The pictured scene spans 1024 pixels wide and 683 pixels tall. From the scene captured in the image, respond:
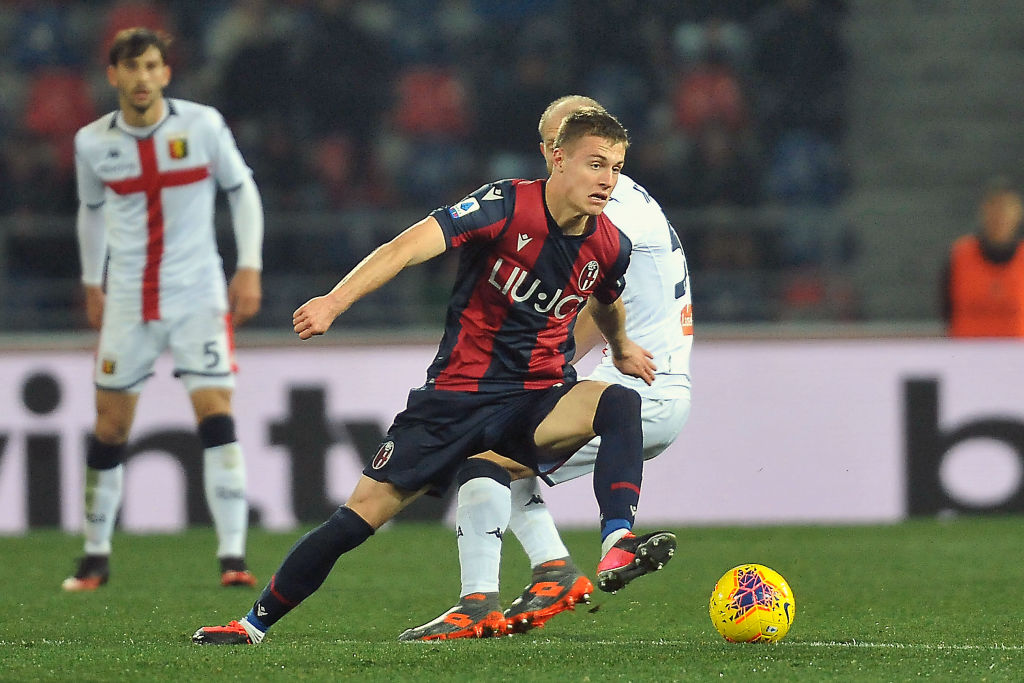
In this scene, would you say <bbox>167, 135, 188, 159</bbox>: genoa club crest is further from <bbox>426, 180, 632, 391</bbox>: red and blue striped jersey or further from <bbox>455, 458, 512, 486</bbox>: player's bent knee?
<bbox>455, 458, 512, 486</bbox>: player's bent knee

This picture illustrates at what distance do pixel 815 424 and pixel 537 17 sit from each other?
16.5 feet

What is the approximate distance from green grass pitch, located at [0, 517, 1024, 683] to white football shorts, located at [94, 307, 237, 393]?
32.7 inches

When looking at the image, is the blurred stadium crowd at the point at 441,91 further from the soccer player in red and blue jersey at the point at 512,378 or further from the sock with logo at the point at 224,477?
the soccer player in red and blue jersey at the point at 512,378

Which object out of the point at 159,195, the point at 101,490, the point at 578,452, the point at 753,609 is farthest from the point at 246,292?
the point at 753,609

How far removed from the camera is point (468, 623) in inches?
188

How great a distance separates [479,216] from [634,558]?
104 centimetres

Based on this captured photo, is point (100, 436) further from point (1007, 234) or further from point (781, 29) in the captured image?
point (781, 29)

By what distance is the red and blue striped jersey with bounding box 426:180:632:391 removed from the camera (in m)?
4.66

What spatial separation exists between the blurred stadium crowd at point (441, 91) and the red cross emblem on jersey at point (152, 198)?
4764mm

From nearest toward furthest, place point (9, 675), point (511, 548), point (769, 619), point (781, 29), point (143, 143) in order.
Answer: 1. point (9, 675)
2. point (769, 619)
3. point (143, 143)
4. point (511, 548)
5. point (781, 29)

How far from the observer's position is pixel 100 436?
22.1ft

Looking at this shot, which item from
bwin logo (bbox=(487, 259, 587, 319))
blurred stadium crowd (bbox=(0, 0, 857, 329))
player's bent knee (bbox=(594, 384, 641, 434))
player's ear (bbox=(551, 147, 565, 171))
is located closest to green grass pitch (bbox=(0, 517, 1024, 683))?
player's bent knee (bbox=(594, 384, 641, 434))

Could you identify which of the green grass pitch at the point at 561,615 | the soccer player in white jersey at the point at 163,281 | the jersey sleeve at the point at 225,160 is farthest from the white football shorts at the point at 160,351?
the green grass pitch at the point at 561,615

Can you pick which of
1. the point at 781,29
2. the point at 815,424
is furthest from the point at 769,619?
the point at 781,29
